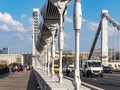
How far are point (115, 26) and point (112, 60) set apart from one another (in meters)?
38.5

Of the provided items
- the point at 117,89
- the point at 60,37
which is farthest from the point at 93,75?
the point at 60,37

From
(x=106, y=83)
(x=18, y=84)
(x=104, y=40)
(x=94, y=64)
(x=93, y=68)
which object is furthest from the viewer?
(x=104, y=40)

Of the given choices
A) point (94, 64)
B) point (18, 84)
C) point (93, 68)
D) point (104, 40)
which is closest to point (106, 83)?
point (18, 84)

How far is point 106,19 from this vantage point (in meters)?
109

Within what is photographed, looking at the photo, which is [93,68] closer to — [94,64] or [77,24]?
[94,64]

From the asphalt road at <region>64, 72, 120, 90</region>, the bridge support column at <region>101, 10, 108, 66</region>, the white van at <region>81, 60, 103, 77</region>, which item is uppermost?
the bridge support column at <region>101, 10, 108, 66</region>

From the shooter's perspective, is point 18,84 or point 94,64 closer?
point 18,84

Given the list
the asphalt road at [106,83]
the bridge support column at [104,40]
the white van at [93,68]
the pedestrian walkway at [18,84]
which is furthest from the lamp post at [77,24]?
the bridge support column at [104,40]

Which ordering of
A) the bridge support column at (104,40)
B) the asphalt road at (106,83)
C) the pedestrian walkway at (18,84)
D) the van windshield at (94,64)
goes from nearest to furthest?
the pedestrian walkway at (18,84) < the asphalt road at (106,83) < the van windshield at (94,64) < the bridge support column at (104,40)

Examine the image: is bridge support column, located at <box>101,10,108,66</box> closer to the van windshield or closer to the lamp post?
the van windshield

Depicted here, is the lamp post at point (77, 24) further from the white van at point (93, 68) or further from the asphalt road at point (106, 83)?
the white van at point (93, 68)

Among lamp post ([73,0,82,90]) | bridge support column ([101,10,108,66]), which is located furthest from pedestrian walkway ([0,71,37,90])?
bridge support column ([101,10,108,66])

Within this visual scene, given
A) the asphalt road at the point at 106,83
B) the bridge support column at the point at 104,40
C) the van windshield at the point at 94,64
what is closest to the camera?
the asphalt road at the point at 106,83

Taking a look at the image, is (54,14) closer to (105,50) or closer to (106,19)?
(105,50)
